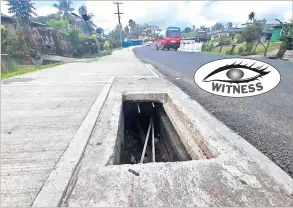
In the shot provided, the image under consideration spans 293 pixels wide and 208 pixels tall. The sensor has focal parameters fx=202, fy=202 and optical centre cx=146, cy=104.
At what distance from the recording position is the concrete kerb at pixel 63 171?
145 centimetres

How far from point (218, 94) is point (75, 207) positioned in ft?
13.7

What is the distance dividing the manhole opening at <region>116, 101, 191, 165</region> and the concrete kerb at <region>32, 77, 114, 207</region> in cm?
101

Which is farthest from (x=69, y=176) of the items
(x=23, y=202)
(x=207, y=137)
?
(x=207, y=137)

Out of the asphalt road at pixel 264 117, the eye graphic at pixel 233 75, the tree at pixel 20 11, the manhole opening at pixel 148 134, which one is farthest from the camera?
the tree at pixel 20 11

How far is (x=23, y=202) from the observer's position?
1.52 m

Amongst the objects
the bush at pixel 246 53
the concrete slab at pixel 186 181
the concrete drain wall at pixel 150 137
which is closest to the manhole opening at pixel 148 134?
the concrete drain wall at pixel 150 137

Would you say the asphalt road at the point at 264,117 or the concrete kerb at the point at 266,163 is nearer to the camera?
the concrete kerb at the point at 266,163

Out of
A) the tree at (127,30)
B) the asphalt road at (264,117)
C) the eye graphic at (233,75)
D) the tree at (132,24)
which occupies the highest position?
the tree at (132,24)

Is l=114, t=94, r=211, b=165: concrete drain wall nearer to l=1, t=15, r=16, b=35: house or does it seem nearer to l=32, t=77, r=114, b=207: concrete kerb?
l=32, t=77, r=114, b=207: concrete kerb

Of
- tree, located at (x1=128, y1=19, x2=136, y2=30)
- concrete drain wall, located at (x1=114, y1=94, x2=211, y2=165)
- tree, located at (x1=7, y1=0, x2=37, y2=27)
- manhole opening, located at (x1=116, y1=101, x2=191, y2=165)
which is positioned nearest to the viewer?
concrete drain wall, located at (x1=114, y1=94, x2=211, y2=165)

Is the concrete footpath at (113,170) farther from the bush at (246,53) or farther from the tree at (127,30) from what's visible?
the tree at (127,30)

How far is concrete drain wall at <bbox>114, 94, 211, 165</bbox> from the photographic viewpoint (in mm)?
2856

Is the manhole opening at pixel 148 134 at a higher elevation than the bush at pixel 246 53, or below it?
below

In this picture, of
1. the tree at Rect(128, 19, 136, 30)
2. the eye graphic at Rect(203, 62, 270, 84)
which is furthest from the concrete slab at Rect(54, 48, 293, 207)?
the tree at Rect(128, 19, 136, 30)
